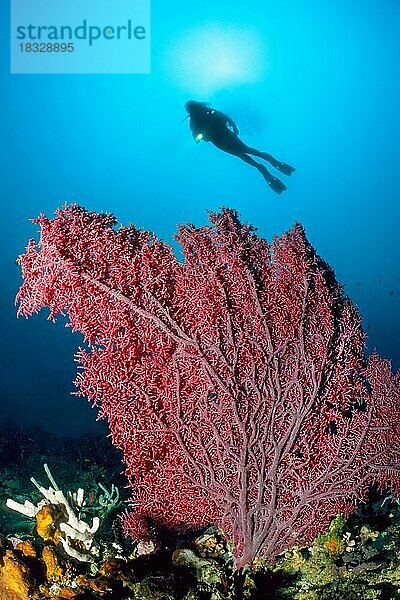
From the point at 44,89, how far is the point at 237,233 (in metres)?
77.2

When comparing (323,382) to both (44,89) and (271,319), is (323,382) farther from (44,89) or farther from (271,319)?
(44,89)

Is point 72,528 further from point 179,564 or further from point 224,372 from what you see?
point 224,372

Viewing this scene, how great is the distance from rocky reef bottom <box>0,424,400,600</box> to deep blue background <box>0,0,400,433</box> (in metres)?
62.7

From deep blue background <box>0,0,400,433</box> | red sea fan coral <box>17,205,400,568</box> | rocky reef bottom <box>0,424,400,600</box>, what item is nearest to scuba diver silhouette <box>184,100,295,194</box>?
red sea fan coral <box>17,205,400,568</box>

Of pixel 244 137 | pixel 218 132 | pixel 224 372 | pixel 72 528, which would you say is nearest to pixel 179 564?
pixel 72 528

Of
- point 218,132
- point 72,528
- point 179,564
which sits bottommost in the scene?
point 72,528

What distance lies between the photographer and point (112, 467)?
1067 cm

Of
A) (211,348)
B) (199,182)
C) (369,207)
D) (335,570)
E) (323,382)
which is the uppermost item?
(369,207)

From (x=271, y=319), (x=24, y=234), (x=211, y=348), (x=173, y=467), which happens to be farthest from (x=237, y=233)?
(x=24, y=234)

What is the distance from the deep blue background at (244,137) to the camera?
70.0 metres

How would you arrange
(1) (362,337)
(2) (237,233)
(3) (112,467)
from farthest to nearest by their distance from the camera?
(3) (112,467), (1) (362,337), (2) (237,233)

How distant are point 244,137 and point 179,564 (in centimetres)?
8230

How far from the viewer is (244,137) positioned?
260 feet

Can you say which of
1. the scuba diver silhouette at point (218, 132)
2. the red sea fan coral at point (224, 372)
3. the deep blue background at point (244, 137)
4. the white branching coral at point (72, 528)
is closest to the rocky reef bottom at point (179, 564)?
the white branching coral at point (72, 528)
